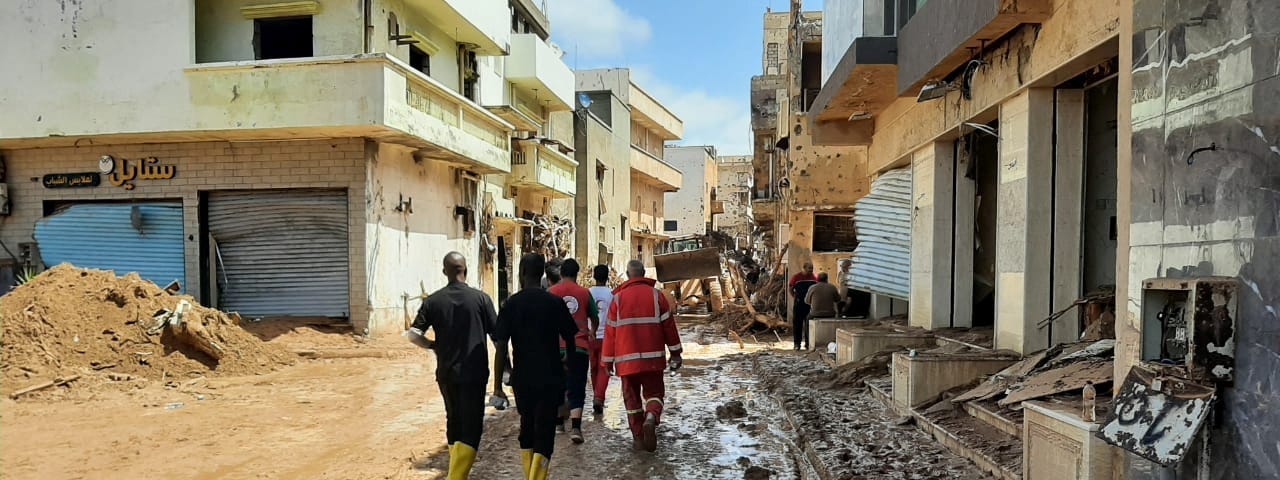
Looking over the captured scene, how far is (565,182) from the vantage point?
85.7ft

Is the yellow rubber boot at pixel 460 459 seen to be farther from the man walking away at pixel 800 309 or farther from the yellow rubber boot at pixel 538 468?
the man walking away at pixel 800 309

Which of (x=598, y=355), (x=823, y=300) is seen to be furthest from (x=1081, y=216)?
(x=823, y=300)

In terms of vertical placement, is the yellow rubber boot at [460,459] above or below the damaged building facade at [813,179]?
below

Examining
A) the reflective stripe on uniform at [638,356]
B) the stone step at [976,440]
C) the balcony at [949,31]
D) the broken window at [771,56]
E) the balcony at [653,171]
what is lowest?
the stone step at [976,440]

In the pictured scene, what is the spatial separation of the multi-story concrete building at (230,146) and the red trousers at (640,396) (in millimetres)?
7695

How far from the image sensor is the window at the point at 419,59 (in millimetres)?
16391

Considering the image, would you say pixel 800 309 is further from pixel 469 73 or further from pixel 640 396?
pixel 469 73

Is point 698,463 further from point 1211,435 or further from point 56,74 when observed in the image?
point 56,74

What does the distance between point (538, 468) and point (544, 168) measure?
1907 cm

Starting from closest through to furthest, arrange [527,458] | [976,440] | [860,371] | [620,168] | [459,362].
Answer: [459,362] → [527,458] → [976,440] → [860,371] → [620,168]

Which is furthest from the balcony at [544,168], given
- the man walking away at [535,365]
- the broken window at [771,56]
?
the man walking away at [535,365]

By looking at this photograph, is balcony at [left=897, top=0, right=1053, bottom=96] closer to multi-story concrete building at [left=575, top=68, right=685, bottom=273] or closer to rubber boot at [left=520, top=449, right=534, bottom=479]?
rubber boot at [left=520, top=449, right=534, bottom=479]

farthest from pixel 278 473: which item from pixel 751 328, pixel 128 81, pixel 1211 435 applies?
pixel 751 328

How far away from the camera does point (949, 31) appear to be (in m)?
7.23
